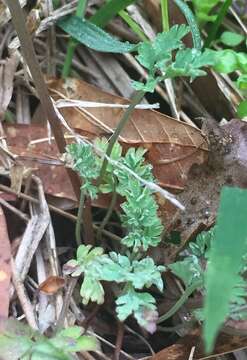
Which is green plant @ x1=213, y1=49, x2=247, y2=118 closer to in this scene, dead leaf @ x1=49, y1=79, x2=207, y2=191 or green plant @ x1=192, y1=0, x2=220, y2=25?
dead leaf @ x1=49, y1=79, x2=207, y2=191

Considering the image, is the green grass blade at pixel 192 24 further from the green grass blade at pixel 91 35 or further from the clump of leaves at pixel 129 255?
the clump of leaves at pixel 129 255

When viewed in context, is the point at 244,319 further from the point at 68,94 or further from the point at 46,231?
the point at 68,94

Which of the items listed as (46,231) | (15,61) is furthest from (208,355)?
(15,61)

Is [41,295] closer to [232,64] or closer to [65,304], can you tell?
[65,304]

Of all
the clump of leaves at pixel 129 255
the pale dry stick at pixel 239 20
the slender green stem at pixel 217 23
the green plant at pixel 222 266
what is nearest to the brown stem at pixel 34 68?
the clump of leaves at pixel 129 255

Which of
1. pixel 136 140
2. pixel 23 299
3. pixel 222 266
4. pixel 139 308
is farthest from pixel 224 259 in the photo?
pixel 136 140

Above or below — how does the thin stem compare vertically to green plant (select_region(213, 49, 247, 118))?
below

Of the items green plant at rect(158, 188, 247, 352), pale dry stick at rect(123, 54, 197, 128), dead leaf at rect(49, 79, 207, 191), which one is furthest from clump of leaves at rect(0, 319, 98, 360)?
pale dry stick at rect(123, 54, 197, 128)
